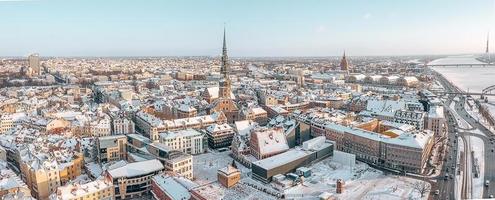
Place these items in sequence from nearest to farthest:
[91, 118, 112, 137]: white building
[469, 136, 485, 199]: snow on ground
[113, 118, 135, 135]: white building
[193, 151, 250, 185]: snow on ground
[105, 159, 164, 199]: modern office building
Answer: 1. [105, 159, 164, 199]: modern office building
2. [469, 136, 485, 199]: snow on ground
3. [193, 151, 250, 185]: snow on ground
4. [91, 118, 112, 137]: white building
5. [113, 118, 135, 135]: white building

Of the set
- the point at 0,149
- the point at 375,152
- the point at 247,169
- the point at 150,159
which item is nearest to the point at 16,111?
the point at 0,149

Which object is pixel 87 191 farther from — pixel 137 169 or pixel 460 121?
pixel 460 121

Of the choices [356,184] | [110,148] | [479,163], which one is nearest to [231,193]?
[356,184]

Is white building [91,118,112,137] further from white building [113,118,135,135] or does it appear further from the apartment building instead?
the apartment building

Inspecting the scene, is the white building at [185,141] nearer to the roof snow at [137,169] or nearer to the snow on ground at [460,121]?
the roof snow at [137,169]

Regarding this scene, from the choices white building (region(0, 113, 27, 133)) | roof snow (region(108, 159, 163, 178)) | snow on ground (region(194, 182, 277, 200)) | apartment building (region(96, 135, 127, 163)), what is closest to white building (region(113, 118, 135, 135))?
apartment building (region(96, 135, 127, 163))
